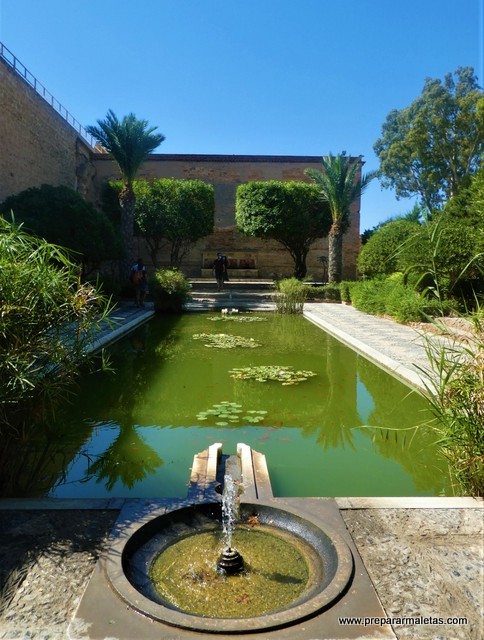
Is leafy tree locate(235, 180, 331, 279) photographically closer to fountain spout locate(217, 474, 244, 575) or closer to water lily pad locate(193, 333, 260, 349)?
water lily pad locate(193, 333, 260, 349)

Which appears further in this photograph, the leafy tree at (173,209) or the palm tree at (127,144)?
the leafy tree at (173,209)

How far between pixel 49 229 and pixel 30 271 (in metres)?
12.2

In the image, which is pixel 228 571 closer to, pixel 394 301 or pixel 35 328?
pixel 35 328

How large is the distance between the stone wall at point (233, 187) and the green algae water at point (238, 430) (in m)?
21.2

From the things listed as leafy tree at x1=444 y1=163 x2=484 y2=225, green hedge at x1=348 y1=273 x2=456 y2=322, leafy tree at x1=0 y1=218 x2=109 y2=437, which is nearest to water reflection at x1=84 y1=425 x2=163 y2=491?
leafy tree at x1=0 y1=218 x2=109 y2=437

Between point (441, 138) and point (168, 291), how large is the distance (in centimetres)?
1970

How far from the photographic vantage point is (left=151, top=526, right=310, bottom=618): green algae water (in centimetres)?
229

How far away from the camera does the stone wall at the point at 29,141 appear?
1667 centimetres

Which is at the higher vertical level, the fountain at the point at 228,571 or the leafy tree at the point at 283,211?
the leafy tree at the point at 283,211

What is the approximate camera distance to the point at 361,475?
4.05 meters

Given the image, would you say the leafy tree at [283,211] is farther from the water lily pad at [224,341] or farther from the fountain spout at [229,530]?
the fountain spout at [229,530]

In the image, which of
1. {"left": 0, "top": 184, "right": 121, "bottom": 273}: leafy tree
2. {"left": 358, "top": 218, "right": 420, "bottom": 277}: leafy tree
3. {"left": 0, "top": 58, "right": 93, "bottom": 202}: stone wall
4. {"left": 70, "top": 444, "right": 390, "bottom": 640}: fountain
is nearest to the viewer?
{"left": 70, "top": 444, "right": 390, "bottom": 640}: fountain

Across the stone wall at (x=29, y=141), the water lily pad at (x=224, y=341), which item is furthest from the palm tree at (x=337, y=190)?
the water lily pad at (x=224, y=341)

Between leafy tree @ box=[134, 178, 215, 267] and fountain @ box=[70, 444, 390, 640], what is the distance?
20484 mm
